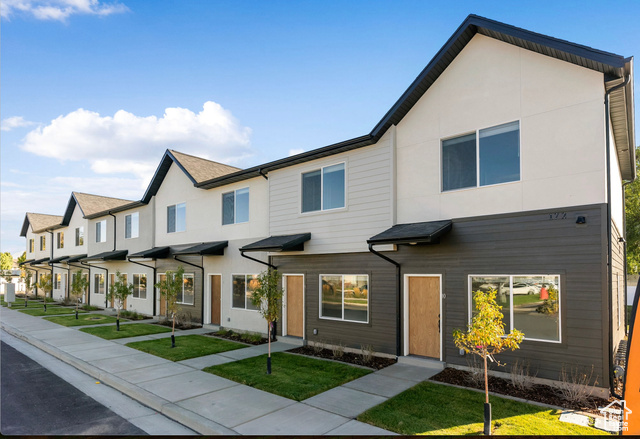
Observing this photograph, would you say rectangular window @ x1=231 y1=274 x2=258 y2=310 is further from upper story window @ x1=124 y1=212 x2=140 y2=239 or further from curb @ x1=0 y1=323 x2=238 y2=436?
upper story window @ x1=124 y1=212 x2=140 y2=239

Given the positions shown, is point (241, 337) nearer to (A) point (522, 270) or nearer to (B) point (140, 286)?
(A) point (522, 270)

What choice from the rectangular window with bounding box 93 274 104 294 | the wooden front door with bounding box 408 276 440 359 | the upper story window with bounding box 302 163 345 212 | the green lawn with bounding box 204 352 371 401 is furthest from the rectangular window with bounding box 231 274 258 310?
the rectangular window with bounding box 93 274 104 294

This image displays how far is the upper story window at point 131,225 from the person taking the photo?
22.9 meters

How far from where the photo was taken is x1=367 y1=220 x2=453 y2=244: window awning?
9164 millimetres

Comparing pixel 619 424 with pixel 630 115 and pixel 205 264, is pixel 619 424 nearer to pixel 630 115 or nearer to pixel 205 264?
pixel 630 115

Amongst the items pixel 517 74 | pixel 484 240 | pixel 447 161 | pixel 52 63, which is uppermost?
pixel 52 63

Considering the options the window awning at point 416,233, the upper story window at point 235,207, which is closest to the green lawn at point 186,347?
the upper story window at point 235,207

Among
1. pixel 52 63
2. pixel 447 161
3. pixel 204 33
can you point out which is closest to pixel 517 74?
pixel 447 161

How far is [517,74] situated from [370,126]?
3.95m

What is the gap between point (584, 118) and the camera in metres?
8.02

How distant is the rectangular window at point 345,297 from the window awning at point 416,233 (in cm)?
204

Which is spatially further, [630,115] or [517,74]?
[630,115]

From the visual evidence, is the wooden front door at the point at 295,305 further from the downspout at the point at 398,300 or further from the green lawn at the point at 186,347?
the downspout at the point at 398,300

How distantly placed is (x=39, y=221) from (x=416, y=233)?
43.7 m
